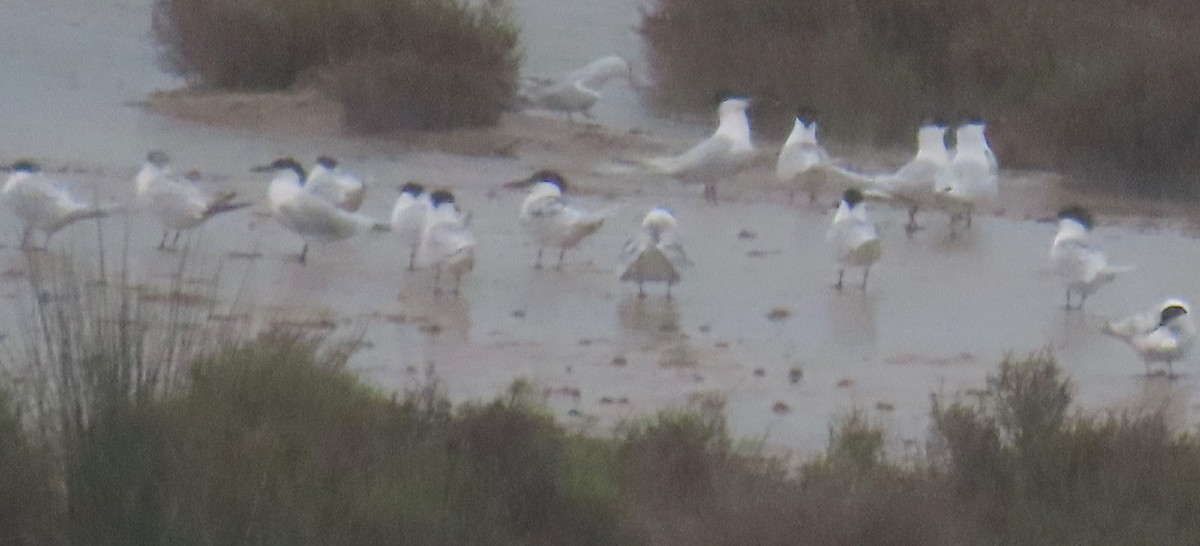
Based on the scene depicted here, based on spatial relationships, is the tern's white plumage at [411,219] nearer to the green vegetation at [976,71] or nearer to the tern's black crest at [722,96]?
the tern's black crest at [722,96]

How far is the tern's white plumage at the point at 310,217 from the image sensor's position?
1430cm

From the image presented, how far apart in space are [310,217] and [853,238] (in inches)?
117

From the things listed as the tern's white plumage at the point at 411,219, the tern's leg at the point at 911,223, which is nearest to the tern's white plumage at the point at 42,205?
the tern's white plumage at the point at 411,219

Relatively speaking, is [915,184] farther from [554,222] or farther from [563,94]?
[563,94]

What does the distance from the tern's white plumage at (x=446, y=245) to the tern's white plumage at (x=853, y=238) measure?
2030 millimetres

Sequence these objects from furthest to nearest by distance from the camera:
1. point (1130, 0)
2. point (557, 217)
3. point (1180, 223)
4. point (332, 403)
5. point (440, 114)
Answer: point (1130, 0) → point (440, 114) → point (1180, 223) → point (557, 217) → point (332, 403)

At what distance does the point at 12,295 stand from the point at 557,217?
3148mm

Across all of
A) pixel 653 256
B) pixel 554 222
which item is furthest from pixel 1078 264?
pixel 554 222

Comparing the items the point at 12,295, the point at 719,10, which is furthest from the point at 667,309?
the point at 719,10

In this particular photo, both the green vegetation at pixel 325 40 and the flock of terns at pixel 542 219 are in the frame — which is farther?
the green vegetation at pixel 325 40

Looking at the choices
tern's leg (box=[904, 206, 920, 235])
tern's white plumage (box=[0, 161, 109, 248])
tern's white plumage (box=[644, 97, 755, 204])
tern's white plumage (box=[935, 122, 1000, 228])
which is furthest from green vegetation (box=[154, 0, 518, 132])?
tern's white plumage (box=[0, 161, 109, 248])

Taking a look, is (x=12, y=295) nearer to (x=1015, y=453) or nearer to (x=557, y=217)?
(x=557, y=217)

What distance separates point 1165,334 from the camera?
470 inches

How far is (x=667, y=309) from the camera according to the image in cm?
1349
